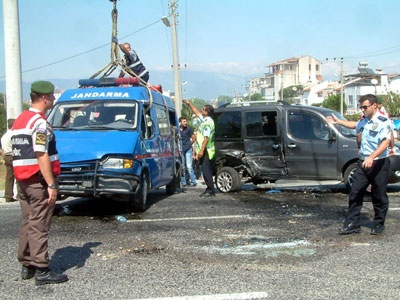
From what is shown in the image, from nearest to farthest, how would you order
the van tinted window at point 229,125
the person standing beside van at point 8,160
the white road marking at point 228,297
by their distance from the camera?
the white road marking at point 228,297 → the person standing beside van at point 8,160 → the van tinted window at point 229,125

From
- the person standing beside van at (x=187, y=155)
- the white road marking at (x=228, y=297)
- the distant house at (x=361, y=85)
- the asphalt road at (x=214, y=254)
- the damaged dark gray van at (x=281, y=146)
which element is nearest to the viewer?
the white road marking at (x=228, y=297)

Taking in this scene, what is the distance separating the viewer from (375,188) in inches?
244

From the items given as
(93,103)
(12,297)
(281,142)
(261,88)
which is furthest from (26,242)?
(261,88)

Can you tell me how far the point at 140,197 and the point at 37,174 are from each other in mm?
3743

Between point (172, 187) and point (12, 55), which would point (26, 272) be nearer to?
point (172, 187)

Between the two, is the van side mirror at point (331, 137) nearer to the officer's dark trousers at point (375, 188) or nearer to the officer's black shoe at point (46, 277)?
the officer's dark trousers at point (375, 188)

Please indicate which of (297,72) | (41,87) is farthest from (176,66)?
(297,72)

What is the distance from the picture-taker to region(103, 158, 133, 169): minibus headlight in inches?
291

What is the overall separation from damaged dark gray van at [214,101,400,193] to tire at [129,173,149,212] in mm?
2744

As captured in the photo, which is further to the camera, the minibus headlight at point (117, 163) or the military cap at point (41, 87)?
the minibus headlight at point (117, 163)

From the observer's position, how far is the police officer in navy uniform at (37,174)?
4.32 metres

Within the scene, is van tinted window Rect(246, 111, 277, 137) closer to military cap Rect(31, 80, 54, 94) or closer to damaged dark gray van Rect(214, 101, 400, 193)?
damaged dark gray van Rect(214, 101, 400, 193)

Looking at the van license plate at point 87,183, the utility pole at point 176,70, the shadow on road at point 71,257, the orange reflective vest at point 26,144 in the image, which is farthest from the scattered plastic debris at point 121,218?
the utility pole at point 176,70

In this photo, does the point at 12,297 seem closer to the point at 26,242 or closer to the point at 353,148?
the point at 26,242
